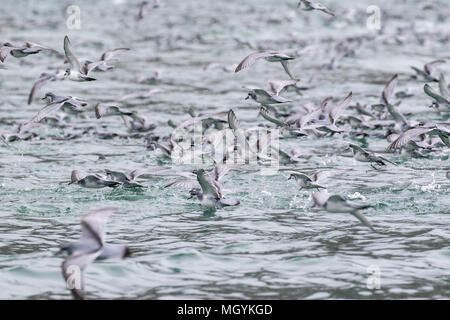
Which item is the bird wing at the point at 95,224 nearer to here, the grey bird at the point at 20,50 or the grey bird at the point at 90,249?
the grey bird at the point at 90,249

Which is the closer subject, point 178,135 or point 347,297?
point 347,297

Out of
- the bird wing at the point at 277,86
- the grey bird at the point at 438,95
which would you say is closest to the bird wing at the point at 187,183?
the bird wing at the point at 277,86

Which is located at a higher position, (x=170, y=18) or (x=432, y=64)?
(x=170, y=18)

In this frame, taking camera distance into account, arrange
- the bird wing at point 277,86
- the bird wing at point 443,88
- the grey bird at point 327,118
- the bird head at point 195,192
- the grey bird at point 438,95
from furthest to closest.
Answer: the bird wing at point 443,88
the grey bird at point 438,95
the grey bird at point 327,118
the bird wing at point 277,86
the bird head at point 195,192

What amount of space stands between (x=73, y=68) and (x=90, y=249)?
5.90 metres

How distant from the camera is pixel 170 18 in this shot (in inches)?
1549

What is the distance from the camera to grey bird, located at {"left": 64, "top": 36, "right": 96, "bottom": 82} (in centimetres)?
1393

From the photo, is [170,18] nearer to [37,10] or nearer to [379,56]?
[37,10]

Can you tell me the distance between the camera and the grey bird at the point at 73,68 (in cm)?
1393

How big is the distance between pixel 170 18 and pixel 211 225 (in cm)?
2748

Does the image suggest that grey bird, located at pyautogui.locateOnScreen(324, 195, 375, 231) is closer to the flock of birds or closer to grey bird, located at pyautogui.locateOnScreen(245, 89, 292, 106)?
the flock of birds

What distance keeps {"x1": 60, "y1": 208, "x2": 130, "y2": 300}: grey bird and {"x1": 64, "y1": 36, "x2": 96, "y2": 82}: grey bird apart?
490 centimetres

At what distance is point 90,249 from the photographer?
29.9 ft

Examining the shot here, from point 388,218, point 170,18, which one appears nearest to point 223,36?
point 170,18
